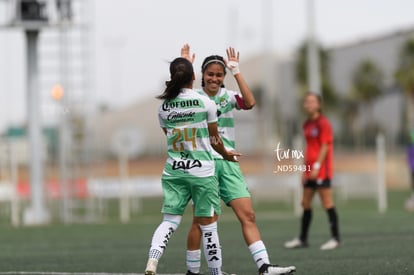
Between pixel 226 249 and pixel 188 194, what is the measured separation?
17.4 feet

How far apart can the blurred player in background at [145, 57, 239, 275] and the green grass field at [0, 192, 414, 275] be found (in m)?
1.74

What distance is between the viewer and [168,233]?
1028 cm

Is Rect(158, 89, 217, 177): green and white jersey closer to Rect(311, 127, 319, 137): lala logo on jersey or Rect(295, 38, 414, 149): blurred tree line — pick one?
Rect(311, 127, 319, 137): lala logo on jersey

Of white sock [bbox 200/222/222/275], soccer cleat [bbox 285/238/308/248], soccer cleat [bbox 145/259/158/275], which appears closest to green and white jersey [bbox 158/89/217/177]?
white sock [bbox 200/222/222/275]

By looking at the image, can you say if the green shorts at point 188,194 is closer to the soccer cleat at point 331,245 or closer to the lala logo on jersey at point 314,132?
the soccer cleat at point 331,245

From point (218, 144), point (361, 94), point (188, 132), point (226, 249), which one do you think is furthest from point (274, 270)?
point (361, 94)

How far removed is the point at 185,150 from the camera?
1015 cm

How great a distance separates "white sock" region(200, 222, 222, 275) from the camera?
34.2 feet

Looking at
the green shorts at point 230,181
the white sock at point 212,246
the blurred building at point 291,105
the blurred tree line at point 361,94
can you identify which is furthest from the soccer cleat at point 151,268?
the blurred tree line at point 361,94

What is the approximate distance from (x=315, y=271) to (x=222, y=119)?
6.17ft

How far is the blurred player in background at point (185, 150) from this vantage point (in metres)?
10.1

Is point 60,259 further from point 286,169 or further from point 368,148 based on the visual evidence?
point 368,148

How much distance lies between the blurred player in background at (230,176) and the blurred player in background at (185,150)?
47cm

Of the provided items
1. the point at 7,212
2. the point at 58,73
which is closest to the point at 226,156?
the point at 58,73
